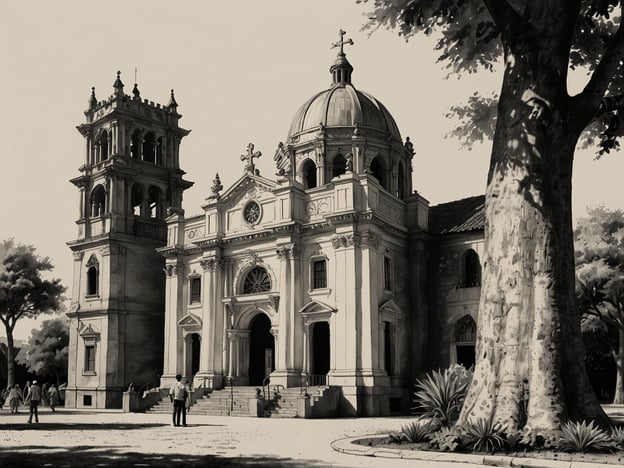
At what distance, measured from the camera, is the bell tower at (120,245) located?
4278cm

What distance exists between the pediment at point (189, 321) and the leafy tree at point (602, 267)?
67.4ft

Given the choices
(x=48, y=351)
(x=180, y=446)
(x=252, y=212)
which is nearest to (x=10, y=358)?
(x=48, y=351)

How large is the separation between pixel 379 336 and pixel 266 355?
7.68 m

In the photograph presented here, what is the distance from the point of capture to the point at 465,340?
36.4 m

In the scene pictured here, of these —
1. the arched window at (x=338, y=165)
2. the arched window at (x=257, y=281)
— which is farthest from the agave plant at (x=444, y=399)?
the arched window at (x=338, y=165)

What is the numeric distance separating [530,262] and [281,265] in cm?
2117

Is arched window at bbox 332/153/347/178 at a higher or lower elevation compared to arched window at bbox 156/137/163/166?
lower

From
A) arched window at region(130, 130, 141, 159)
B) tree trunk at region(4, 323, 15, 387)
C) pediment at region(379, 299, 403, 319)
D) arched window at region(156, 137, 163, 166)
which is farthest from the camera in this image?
tree trunk at region(4, 323, 15, 387)

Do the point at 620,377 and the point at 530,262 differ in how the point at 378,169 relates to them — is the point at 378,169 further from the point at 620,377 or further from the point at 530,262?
the point at 530,262

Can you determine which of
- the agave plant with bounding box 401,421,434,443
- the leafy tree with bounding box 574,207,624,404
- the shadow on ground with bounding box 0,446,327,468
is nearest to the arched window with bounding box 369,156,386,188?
the leafy tree with bounding box 574,207,624,404

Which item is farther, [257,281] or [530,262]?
[257,281]

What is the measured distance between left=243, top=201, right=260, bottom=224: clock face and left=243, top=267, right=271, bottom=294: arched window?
101 inches

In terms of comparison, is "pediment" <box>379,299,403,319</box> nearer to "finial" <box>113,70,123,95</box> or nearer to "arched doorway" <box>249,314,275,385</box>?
"arched doorway" <box>249,314,275,385</box>

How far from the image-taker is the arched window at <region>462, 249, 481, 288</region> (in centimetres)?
3669
